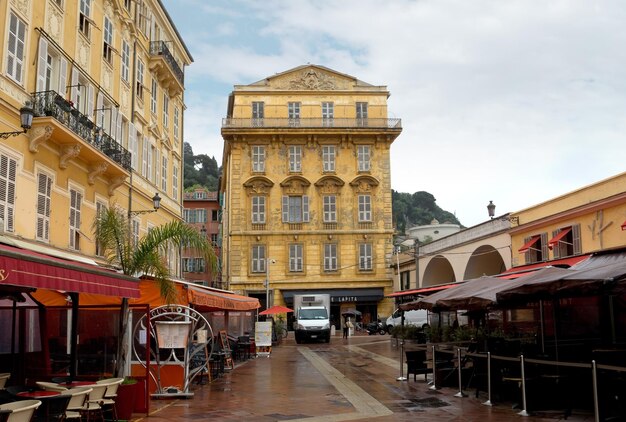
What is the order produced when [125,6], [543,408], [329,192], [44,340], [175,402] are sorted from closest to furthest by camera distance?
[543,408] → [44,340] → [175,402] → [125,6] → [329,192]

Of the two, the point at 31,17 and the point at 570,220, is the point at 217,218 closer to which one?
the point at 570,220

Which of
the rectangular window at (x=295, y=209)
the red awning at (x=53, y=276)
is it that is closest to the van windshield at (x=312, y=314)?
the rectangular window at (x=295, y=209)

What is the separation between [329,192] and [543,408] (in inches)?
1395

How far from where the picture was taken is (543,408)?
1098 centimetres

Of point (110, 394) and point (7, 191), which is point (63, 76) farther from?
point (110, 394)

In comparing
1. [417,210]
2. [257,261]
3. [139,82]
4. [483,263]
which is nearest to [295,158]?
[257,261]

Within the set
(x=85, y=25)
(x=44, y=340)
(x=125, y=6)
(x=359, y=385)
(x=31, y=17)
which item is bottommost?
(x=359, y=385)

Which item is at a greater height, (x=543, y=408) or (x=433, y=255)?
(x=433, y=255)

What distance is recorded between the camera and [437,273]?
4094cm

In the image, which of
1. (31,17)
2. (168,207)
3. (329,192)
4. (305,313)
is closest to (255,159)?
(329,192)

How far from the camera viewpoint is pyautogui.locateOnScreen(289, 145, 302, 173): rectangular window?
46.1 meters

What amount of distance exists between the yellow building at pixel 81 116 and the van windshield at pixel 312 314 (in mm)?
11414

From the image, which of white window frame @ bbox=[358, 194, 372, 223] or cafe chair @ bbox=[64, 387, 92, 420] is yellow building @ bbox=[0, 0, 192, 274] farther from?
white window frame @ bbox=[358, 194, 372, 223]

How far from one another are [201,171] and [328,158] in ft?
160
